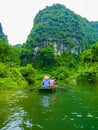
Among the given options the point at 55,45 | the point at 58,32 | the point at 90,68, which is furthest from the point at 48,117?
the point at 58,32

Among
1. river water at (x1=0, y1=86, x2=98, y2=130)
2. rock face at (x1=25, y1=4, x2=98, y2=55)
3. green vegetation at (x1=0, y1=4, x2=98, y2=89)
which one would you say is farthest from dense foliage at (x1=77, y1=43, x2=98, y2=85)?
rock face at (x1=25, y1=4, x2=98, y2=55)

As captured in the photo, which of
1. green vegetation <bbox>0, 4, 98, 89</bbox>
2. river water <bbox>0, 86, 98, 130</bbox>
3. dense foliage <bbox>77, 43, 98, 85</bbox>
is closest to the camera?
river water <bbox>0, 86, 98, 130</bbox>

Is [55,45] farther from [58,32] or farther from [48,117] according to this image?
[48,117]

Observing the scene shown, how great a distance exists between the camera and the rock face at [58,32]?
125 meters

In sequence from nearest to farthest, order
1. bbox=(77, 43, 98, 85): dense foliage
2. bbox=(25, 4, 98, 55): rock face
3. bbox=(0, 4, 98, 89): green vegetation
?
bbox=(77, 43, 98, 85): dense foliage
bbox=(0, 4, 98, 89): green vegetation
bbox=(25, 4, 98, 55): rock face

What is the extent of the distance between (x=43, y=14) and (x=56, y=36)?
88.3ft

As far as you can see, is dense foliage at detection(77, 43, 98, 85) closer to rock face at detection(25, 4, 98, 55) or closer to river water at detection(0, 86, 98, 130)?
river water at detection(0, 86, 98, 130)

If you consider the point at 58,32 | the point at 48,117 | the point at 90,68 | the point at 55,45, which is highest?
the point at 58,32

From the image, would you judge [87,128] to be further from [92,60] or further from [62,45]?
[62,45]

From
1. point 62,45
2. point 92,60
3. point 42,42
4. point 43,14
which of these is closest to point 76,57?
point 62,45

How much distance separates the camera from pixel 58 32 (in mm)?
129250

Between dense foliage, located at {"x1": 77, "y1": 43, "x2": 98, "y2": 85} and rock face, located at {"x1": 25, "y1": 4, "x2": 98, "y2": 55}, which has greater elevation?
rock face, located at {"x1": 25, "y1": 4, "x2": 98, "y2": 55}

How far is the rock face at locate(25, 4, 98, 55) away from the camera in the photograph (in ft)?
409

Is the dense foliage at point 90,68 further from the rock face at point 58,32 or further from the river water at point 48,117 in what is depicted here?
the rock face at point 58,32
